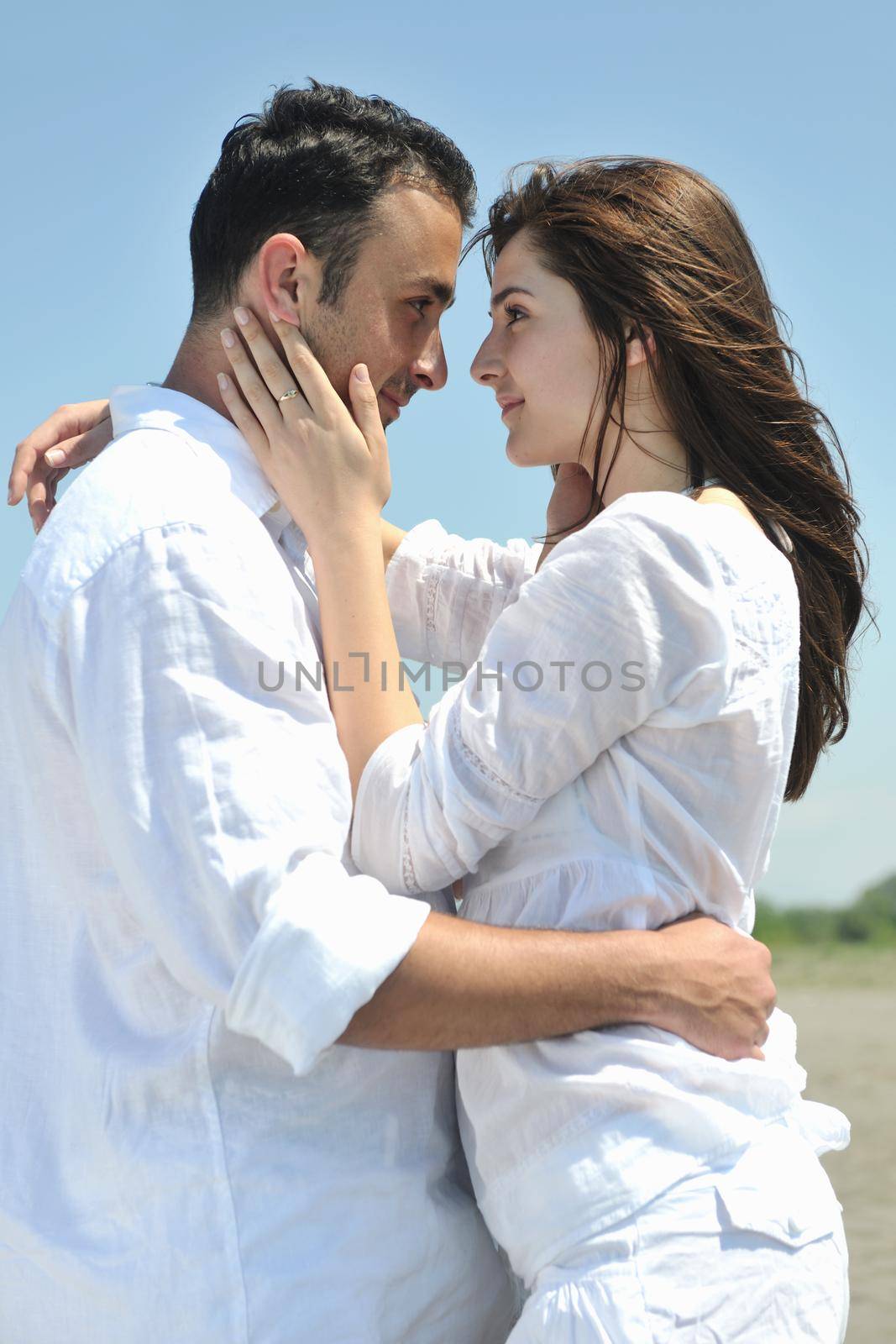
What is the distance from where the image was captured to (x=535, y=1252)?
178cm

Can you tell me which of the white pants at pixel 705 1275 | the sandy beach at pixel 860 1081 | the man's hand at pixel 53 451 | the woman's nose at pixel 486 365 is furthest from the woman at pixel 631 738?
the sandy beach at pixel 860 1081

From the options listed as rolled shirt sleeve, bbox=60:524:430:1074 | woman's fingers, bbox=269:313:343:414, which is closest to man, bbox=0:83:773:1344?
rolled shirt sleeve, bbox=60:524:430:1074

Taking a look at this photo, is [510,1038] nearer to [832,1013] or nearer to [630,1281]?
[630,1281]

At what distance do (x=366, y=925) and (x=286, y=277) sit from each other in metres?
1.24

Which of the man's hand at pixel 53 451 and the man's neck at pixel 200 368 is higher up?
the man's neck at pixel 200 368

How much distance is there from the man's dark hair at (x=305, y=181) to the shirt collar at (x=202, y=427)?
28cm

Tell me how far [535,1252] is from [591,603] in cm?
92

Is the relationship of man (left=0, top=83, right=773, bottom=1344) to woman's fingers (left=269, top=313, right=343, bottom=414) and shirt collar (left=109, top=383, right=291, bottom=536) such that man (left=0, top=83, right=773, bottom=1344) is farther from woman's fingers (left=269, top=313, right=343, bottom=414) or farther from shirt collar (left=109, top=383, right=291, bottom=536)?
woman's fingers (left=269, top=313, right=343, bottom=414)

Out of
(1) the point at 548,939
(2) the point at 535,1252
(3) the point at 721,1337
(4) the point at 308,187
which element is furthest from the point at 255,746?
(4) the point at 308,187

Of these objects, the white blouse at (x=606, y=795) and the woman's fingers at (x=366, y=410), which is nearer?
the white blouse at (x=606, y=795)

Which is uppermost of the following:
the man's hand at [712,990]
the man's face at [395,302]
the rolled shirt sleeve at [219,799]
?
the man's face at [395,302]

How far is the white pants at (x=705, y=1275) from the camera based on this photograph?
1.69 m

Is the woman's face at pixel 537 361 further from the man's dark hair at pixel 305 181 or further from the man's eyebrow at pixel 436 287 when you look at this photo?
the man's dark hair at pixel 305 181

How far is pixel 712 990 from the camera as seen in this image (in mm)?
1904
